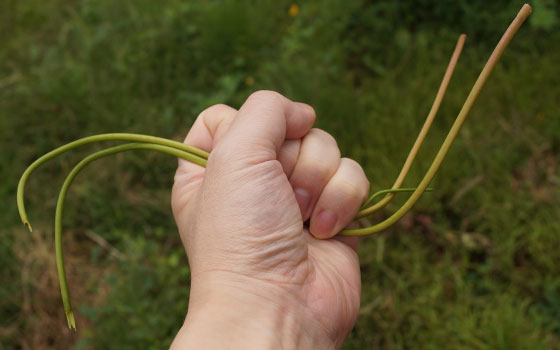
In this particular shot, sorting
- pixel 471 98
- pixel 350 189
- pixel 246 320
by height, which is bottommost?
pixel 246 320

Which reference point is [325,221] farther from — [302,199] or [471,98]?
[471,98]

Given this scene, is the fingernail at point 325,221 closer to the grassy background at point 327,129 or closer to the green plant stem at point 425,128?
the green plant stem at point 425,128

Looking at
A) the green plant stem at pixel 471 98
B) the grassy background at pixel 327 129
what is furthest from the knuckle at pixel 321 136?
the grassy background at pixel 327 129

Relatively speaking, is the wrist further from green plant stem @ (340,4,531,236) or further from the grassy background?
the grassy background

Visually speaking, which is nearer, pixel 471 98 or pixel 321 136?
pixel 471 98

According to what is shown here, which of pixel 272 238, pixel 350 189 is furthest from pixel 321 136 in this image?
pixel 272 238

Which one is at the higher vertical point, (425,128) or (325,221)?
(425,128)

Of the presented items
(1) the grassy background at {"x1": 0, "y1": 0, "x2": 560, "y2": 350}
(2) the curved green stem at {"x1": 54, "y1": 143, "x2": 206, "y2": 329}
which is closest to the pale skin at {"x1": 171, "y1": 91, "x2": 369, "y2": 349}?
(2) the curved green stem at {"x1": 54, "y1": 143, "x2": 206, "y2": 329}

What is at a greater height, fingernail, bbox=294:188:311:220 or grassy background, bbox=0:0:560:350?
fingernail, bbox=294:188:311:220
